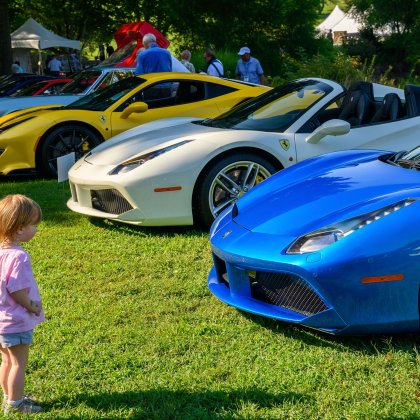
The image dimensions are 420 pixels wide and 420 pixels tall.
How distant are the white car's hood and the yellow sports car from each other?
1.98 metres

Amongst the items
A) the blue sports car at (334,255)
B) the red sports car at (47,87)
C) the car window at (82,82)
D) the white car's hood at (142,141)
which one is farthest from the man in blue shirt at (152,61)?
the blue sports car at (334,255)

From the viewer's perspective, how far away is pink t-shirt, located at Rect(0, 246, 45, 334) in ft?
9.82

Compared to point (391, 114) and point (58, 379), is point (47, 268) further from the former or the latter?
point (391, 114)

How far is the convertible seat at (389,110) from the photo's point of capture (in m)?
6.48

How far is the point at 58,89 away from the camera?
13.8 metres

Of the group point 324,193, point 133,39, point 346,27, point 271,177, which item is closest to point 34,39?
point 133,39

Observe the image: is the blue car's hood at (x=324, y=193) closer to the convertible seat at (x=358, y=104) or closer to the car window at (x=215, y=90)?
the convertible seat at (x=358, y=104)

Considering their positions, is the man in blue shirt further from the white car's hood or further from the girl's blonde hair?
the girl's blonde hair

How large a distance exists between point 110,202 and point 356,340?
2.94 meters

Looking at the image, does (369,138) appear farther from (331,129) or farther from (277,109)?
(277,109)

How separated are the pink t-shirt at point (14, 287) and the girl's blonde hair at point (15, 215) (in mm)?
81

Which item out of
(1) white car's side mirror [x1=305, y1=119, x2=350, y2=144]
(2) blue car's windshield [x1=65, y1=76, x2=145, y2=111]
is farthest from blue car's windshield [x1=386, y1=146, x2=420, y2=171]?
(2) blue car's windshield [x1=65, y1=76, x2=145, y2=111]

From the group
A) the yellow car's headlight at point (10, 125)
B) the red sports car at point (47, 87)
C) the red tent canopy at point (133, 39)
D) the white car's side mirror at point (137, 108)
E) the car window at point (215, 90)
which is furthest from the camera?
the red tent canopy at point (133, 39)

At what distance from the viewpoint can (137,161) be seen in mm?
6098
